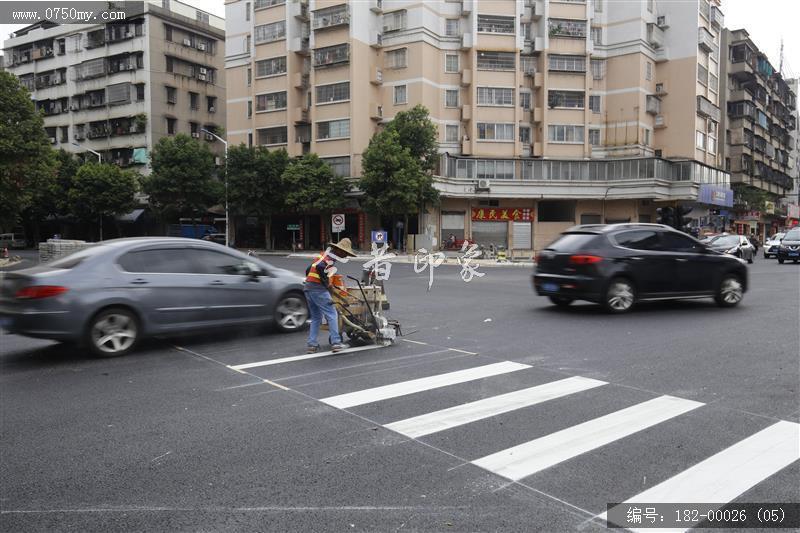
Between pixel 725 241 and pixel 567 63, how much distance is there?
2348 centimetres

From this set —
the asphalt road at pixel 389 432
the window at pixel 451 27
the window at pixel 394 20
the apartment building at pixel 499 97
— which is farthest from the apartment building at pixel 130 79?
the asphalt road at pixel 389 432

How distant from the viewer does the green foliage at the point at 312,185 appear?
140ft

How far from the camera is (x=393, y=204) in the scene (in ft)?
130

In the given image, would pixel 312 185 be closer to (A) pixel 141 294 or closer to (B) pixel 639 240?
(B) pixel 639 240

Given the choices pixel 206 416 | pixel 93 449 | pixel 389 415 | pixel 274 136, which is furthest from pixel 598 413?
pixel 274 136

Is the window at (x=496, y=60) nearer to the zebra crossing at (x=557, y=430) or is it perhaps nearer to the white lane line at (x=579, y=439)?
the zebra crossing at (x=557, y=430)

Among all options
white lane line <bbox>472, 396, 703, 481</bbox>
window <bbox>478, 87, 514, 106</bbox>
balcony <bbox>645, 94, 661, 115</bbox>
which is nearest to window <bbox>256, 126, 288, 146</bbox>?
window <bbox>478, 87, 514, 106</bbox>

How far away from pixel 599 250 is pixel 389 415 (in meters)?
7.46

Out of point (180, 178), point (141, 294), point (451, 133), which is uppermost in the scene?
point (451, 133)

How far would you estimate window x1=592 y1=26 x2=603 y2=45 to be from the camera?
5042cm

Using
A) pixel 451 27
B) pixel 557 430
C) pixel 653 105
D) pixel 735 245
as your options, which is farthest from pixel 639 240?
pixel 653 105

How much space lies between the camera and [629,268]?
11672mm

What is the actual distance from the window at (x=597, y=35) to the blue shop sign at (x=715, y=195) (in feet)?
47.6

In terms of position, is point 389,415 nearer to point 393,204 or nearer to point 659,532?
point 659,532
